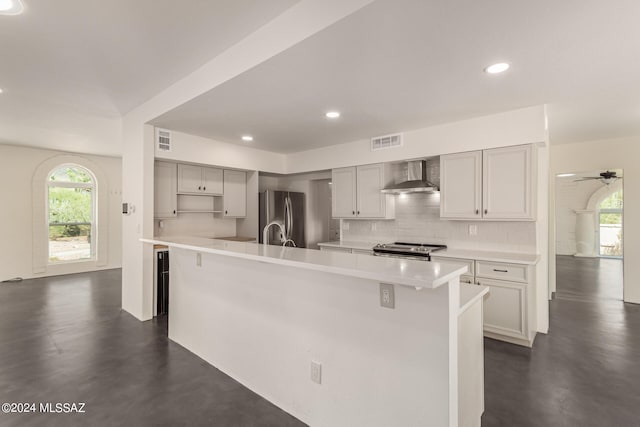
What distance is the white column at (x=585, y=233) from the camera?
785cm

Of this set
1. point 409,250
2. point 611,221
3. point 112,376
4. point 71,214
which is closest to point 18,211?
point 71,214

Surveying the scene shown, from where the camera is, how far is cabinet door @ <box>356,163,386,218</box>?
14.7ft

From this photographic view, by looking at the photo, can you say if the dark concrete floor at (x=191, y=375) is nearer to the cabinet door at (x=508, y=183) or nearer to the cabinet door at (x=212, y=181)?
the cabinet door at (x=508, y=183)

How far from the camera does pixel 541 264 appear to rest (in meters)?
3.47

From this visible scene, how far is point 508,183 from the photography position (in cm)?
336

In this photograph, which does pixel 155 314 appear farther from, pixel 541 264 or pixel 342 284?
pixel 541 264

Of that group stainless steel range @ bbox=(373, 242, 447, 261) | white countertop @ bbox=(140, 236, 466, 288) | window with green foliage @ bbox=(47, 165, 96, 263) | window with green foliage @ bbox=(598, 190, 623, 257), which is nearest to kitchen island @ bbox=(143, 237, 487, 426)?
white countertop @ bbox=(140, 236, 466, 288)

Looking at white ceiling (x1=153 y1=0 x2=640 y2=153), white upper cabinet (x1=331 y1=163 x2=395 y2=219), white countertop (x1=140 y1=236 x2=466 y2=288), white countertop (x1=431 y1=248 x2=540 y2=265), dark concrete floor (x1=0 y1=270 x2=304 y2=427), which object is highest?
white ceiling (x1=153 y1=0 x2=640 y2=153)

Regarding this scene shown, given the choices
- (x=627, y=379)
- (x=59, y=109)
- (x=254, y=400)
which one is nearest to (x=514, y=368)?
(x=627, y=379)

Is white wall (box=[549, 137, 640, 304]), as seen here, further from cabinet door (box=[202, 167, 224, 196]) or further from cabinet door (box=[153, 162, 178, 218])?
cabinet door (box=[153, 162, 178, 218])

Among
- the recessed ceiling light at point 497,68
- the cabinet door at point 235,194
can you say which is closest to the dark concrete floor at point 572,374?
the recessed ceiling light at point 497,68

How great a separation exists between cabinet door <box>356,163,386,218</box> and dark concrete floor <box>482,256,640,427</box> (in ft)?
7.09

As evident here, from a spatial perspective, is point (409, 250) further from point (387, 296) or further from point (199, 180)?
point (199, 180)

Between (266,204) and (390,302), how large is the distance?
413 centimetres
